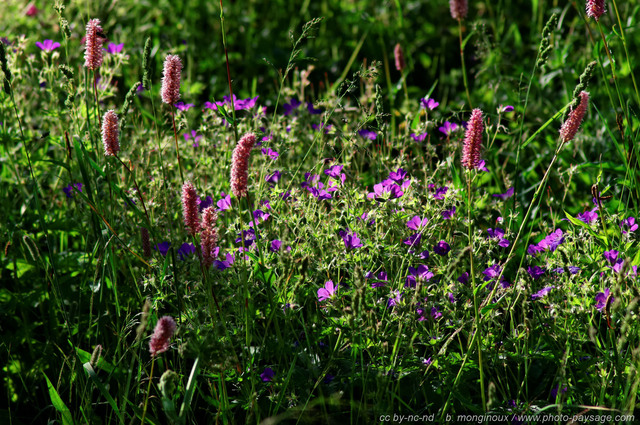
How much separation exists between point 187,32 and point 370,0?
132cm

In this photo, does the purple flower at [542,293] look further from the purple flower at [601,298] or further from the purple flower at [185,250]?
the purple flower at [185,250]

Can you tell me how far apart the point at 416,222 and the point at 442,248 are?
4.0 inches

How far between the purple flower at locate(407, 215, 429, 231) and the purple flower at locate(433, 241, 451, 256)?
0.07 meters

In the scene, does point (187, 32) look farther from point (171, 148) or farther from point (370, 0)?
point (171, 148)

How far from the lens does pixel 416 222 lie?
1.85 meters


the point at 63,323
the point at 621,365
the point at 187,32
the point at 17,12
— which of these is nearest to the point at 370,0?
the point at 187,32

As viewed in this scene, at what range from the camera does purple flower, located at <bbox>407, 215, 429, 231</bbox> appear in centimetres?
181

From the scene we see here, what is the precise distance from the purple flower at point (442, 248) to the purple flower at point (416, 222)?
71 mm

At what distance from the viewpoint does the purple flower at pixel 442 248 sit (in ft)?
5.96

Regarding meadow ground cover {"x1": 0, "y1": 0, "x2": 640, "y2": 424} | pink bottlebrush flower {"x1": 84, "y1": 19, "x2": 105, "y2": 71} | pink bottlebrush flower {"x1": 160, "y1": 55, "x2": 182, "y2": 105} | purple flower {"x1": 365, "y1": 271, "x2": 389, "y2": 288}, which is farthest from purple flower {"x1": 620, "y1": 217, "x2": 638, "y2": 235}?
pink bottlebrush flower {"x1": 84, "y1": 19, "x2": 105, "y2": 71}

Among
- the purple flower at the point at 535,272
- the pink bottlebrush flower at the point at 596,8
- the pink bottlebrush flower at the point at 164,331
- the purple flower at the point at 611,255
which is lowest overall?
the pink bottlebrush flower at the point at 164,331

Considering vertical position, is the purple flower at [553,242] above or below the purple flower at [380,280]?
above

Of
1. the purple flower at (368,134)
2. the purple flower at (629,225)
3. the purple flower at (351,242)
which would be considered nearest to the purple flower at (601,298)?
the purple flower at (629,225)

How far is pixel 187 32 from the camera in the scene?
13.7 feet
